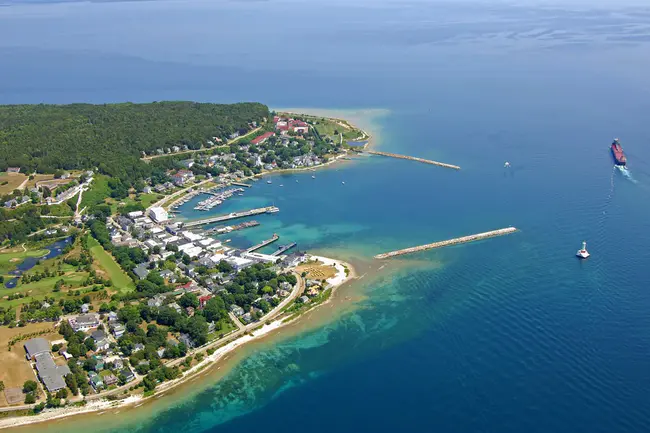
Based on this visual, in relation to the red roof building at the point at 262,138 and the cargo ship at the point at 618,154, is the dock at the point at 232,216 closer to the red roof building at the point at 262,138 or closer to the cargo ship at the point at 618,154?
the red roof building at the point at 262,138

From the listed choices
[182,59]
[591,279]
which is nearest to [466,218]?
[591,279]

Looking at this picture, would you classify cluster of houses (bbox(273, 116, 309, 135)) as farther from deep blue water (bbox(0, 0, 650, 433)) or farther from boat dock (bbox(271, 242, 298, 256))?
boat dock (bbox(271, 242, 298, 256))

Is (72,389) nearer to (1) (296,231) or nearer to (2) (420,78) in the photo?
(1) (296,231)

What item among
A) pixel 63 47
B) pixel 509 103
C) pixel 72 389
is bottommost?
pixel 72 389

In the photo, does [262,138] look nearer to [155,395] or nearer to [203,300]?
[203,300]

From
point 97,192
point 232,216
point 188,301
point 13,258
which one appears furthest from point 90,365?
point 97,192

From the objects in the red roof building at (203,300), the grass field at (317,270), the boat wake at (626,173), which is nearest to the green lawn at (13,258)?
the red roof building at (203,300)

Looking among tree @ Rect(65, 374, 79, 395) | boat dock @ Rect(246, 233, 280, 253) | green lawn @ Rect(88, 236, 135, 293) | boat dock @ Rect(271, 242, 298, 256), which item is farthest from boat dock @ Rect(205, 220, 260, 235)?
tree @ Rect(65, 374, 79, 395)
